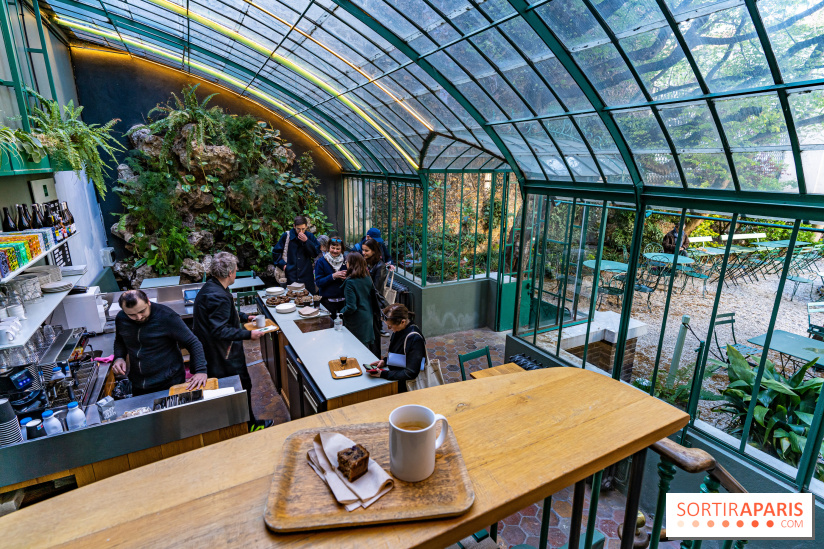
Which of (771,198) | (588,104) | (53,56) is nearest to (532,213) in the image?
(588,104)

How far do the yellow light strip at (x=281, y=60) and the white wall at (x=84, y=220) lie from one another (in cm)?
330

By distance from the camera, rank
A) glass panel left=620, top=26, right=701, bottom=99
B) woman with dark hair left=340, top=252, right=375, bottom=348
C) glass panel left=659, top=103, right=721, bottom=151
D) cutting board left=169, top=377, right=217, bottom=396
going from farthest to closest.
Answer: woman with dark hair left=340, top=252, right=375, bottom=348
cutting board left=169, top=377, right=217, bottom=396
glass panel left=659, top=103, right=721, bottom=151
glass panel left=620, top=26, right=701, bottom=99

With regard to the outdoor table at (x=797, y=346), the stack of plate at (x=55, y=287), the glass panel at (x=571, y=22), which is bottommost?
the outdoor table at (x=797, y=346)

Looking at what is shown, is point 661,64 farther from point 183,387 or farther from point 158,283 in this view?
point 158,283

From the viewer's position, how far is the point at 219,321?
13.3 feet

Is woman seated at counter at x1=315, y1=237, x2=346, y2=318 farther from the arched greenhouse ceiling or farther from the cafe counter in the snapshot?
the arched greenhouse ceiling

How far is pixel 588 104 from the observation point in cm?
407

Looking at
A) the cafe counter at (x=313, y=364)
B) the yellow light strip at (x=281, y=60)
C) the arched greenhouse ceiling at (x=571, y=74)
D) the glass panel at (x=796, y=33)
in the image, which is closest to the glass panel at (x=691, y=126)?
the arched greenhouse ceiling at (x=571, y=74)

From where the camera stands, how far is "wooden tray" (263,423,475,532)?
812 mm

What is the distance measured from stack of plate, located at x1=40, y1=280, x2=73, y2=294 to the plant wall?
590 cm

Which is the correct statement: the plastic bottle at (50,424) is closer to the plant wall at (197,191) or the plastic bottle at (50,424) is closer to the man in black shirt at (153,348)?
the man in black shirt at (153,348)

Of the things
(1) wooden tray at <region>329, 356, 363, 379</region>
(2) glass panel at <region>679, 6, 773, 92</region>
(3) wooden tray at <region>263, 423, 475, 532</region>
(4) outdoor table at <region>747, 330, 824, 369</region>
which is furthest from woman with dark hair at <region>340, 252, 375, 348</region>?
(4) outdoor table at <region>747, 330, 824, 369</region>

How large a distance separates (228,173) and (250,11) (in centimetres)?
529

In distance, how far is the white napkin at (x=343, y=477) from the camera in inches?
33.9
